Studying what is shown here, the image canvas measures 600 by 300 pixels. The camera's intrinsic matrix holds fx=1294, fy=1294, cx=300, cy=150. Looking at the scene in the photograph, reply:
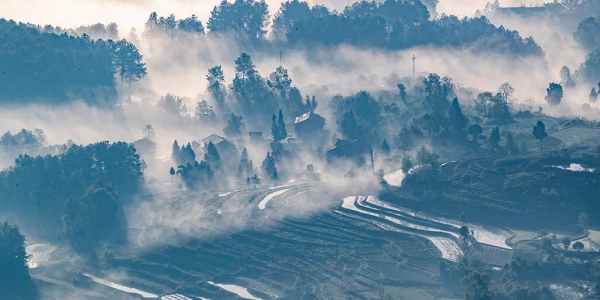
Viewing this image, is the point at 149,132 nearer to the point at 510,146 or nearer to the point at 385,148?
the point at 385,148

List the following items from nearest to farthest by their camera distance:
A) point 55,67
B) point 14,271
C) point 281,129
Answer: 1. point 14,271
2. point 281,129
3. point 55,67

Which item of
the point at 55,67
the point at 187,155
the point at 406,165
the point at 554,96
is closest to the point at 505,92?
the point at 554,96

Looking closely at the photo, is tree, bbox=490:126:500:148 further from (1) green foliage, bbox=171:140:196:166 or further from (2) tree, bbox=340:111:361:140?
(1) green foliage, bbox=171:140:196:166

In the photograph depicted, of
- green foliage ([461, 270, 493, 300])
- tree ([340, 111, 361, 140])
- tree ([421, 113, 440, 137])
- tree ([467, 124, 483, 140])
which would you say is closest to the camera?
green foliage ([461, 270, 493, 300])

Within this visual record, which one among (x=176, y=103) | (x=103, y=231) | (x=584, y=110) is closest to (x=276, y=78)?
(x=176, y=103)

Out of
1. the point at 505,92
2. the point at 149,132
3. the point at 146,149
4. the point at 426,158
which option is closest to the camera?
the point at 426,158

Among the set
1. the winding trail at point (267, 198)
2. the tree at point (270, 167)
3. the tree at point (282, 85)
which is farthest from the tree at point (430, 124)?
the tree at point (282, 85)

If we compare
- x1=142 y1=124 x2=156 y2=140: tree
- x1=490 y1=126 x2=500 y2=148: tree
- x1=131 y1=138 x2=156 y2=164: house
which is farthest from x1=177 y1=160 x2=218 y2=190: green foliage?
x1=490 y1=126 x2=500 y2=148: tree

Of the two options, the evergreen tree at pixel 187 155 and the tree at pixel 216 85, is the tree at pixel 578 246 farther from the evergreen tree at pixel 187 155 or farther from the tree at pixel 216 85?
the tree at pixel 216 85
